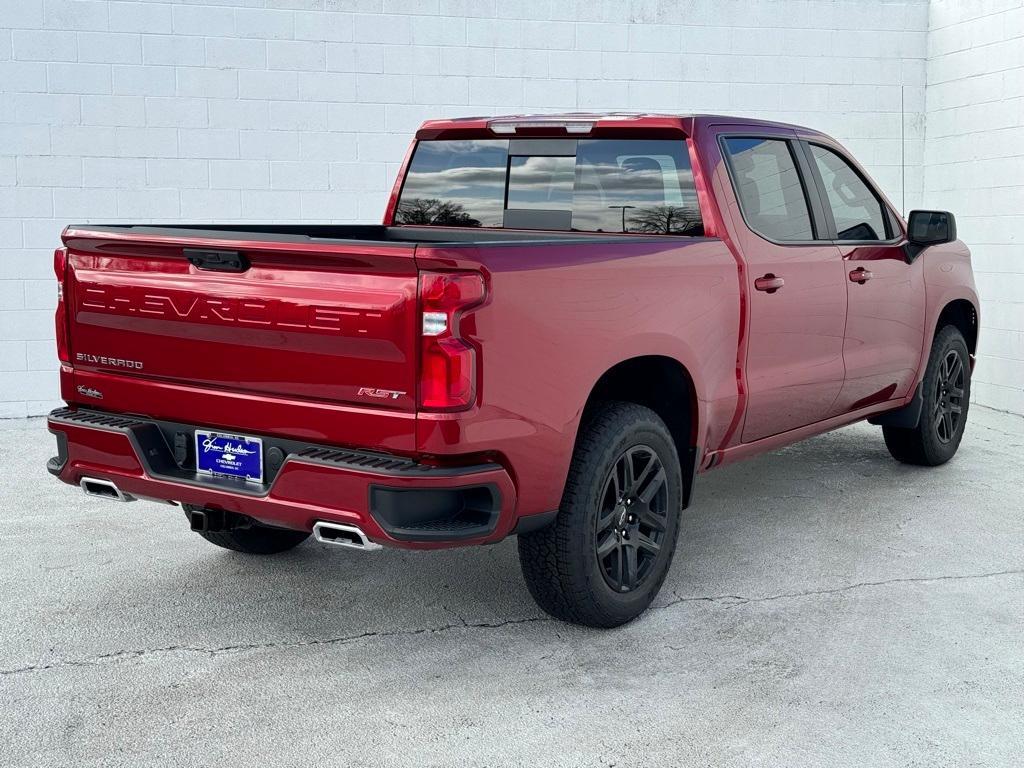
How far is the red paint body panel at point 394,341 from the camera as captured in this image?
3.43 meters

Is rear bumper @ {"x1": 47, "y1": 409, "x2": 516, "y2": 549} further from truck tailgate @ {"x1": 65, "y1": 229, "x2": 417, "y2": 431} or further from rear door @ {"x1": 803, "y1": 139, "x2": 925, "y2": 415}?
rear door @ {"x1": 803, "y1": 139, "x2": 925, "y2": 415}

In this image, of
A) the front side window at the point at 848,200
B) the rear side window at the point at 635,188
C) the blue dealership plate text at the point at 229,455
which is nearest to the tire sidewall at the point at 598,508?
the rear side window at the point at 635,188

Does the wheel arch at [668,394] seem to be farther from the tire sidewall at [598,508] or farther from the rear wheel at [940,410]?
the rear wheel at [940,410]

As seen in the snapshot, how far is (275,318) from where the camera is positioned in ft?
11.8

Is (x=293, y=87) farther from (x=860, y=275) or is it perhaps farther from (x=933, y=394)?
(x=933, y=394)

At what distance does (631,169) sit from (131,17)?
483cm

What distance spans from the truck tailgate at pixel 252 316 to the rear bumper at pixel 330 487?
0.17 meters

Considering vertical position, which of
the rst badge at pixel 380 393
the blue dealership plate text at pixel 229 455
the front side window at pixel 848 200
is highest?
the front side window at pixel 848 200

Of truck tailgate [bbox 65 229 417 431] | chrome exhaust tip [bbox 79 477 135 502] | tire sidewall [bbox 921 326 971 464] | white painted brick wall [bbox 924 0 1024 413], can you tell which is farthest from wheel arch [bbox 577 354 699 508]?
white painted brick wall [bbox 924 0 1024 413]

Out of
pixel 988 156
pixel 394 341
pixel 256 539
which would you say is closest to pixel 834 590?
pixel 394 341

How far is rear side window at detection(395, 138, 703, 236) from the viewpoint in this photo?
15.5ft

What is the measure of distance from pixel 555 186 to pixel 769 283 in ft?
3.19

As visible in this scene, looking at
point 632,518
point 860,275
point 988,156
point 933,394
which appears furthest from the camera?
point 988,156

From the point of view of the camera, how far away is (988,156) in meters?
8.92
